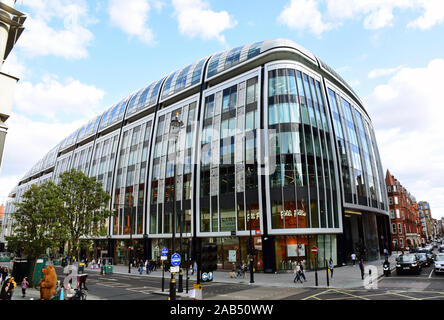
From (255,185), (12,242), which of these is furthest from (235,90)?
(12,242)

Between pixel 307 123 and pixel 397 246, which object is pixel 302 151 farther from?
pixel 397 246

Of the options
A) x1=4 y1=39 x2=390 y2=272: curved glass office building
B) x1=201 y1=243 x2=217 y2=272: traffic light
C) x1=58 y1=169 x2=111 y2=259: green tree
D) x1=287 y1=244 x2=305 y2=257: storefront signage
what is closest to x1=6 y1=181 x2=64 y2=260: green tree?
x1=58 y1=169 x2=111 y2=259: green tree

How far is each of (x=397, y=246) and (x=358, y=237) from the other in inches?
1757

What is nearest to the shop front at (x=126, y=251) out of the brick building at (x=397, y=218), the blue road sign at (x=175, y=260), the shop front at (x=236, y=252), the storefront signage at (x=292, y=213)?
the shop front at (x=236, y=252)

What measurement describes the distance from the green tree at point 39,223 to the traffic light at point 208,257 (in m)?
19.5

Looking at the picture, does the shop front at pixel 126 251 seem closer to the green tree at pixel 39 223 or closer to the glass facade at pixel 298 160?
the green tree at pixel 39 223

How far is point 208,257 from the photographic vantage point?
1281cm

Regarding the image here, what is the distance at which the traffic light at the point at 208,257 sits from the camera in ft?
41.4

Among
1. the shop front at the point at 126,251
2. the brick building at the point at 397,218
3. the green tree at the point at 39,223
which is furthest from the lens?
the brick building at the point at 397,218

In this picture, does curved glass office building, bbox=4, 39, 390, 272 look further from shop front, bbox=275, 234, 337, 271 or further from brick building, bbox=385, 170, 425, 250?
brick building, bbox=385, 170, 425, 250

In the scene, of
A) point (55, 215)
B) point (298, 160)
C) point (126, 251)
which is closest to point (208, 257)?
point (55, 215)

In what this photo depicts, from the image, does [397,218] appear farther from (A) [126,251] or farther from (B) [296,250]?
(A) [126,251]

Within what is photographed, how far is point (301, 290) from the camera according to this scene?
2067 centimetres

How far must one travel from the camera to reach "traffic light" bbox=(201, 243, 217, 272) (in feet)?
41.4
